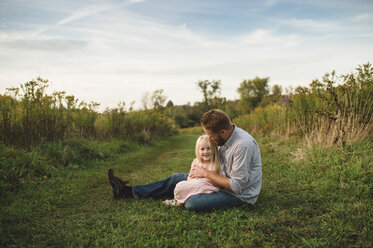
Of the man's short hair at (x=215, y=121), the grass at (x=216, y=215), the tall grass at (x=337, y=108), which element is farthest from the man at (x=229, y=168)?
the tall grass at (x=337, y=108)

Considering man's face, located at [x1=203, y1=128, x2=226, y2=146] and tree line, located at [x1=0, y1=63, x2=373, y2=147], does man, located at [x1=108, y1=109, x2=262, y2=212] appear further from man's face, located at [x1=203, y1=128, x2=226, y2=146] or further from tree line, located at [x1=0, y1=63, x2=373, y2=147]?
tree line, located at [x1=0, y1=63, x2=373, y2=147]

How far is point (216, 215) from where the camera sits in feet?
10.2

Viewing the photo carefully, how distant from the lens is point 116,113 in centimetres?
1089

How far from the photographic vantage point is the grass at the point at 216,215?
2.44m

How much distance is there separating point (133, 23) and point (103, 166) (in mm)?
7699

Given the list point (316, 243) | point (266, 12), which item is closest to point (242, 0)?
point (266, 12)

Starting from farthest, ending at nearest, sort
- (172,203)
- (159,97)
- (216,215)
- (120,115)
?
(159,97) < (120,115) < (172,203) < (216,215)

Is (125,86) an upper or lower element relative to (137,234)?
upper

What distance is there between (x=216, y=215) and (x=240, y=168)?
29.5 inches

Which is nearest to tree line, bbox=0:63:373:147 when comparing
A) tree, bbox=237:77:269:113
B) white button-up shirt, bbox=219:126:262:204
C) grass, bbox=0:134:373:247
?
grass, bbox=0:134:373:247

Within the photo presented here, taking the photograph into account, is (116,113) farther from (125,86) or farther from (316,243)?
(316,243)

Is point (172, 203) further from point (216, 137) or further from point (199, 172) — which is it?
point (216, 137)

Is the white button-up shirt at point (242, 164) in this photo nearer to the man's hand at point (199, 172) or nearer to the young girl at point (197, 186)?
the young girl at point (197, 186)

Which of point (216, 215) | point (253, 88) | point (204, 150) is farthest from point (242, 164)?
point (253, 88)
